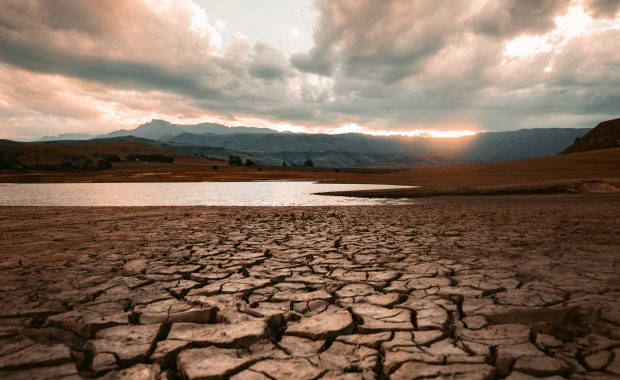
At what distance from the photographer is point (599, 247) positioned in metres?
6.23

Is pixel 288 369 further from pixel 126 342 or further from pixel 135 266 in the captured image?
pixel 135 266

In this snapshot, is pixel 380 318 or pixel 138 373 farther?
pixel 380 318

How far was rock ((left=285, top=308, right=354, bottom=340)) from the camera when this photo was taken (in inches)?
117

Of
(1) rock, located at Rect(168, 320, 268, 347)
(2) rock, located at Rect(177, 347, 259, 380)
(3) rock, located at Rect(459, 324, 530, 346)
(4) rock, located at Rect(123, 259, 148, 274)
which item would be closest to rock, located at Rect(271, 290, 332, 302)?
(1) rock, located at Rect(168, 320, 268, 347)

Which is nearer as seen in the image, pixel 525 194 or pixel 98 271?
pixel 98 271

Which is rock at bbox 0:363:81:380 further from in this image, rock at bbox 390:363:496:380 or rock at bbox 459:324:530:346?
rock at bbox 459:324:530:346

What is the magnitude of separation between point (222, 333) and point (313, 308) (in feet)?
3.18

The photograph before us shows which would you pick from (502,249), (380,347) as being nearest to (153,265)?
(380,347)

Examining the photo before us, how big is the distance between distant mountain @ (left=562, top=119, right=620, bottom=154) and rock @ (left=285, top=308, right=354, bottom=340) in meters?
78.6

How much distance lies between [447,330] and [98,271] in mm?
4645

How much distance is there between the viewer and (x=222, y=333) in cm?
299

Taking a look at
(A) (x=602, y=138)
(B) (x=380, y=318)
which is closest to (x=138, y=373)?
(B) (x=380, y=318)

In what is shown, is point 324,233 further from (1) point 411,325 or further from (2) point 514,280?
(1) point 411,325

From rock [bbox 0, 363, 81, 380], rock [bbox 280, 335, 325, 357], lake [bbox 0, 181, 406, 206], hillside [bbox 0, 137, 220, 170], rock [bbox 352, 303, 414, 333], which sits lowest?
lake [bbox 0, 181, 406, 206]
